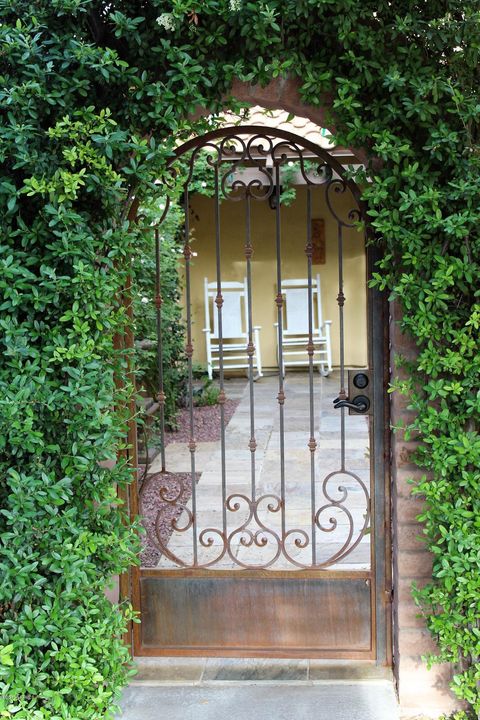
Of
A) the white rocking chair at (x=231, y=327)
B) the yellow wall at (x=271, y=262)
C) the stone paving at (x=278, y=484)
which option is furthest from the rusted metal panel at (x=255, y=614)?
the yellow wall at (x=271, y=262)

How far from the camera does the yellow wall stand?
10.1 metres

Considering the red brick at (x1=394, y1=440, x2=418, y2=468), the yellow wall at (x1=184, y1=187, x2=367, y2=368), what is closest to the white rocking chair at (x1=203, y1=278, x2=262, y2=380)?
the yellow wall at (x1=184, y1=187, x2=367, y2=368)

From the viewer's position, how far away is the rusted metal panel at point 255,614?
2984 millimetres

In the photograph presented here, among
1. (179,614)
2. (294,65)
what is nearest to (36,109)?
(294,65)

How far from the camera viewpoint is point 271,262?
10.4 m

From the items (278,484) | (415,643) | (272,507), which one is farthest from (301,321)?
(415,643)

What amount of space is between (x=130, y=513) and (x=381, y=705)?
1183 mm

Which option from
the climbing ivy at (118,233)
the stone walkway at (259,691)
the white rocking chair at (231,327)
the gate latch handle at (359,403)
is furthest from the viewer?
the white rocking chair at (231,327)

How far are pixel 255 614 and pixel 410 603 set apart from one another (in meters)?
0.63

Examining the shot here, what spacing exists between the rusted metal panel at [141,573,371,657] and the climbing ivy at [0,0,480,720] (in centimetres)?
49

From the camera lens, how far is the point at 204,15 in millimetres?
2387

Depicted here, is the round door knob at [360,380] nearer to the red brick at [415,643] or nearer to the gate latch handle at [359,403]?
the gate latch handle at [359,403]

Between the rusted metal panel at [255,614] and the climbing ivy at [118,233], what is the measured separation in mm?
485

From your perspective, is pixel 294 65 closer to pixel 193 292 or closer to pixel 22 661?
pixel 22 661
